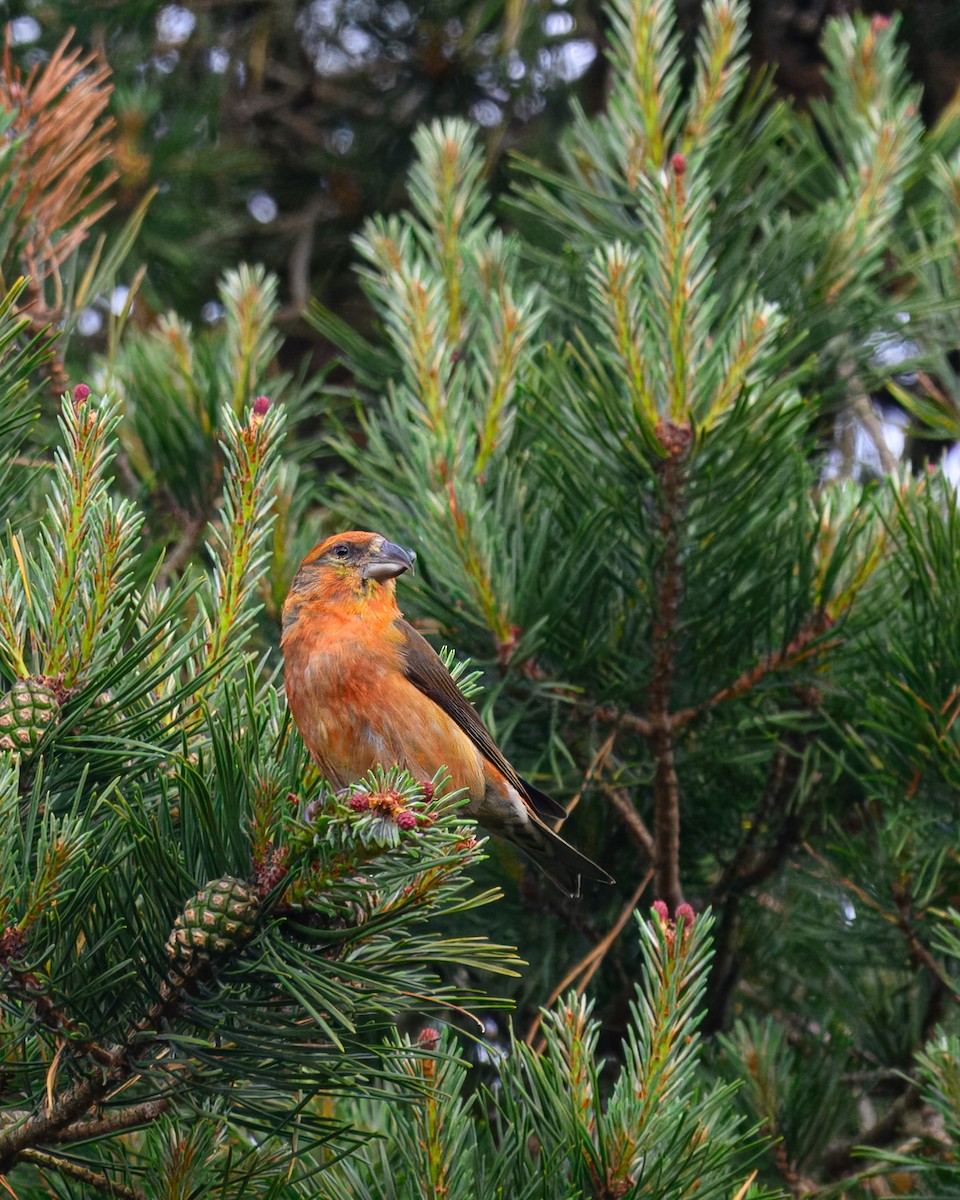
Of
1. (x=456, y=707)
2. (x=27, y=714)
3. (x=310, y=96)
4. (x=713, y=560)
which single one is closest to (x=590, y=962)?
(x=456, y=707)

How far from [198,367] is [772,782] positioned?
1771mm

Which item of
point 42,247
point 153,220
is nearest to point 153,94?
point 153,220

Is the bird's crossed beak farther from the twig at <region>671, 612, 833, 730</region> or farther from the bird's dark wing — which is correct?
the twig at <region>671, 612, 833, 730</region>

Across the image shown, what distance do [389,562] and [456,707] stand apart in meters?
0.35

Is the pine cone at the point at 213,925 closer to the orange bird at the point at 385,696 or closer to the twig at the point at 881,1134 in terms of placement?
the orange bird at the point at 385,696

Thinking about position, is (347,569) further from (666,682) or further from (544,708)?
(666,682)

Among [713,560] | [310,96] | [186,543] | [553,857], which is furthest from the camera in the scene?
[310,96]

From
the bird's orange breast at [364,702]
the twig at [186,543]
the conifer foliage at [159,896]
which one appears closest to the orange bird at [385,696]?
the bird's orange breast at [364,702]

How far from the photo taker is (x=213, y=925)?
1703mm

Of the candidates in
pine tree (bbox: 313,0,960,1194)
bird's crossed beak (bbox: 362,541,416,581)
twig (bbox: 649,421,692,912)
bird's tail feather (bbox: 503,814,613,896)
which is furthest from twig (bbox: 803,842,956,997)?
bird's crossed beak (bbox: 362,541,416,581)

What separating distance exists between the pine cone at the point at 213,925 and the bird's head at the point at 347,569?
1.33 meters

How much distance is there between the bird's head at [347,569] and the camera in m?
3.03

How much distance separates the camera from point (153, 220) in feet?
15.5

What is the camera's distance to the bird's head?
3.03m
